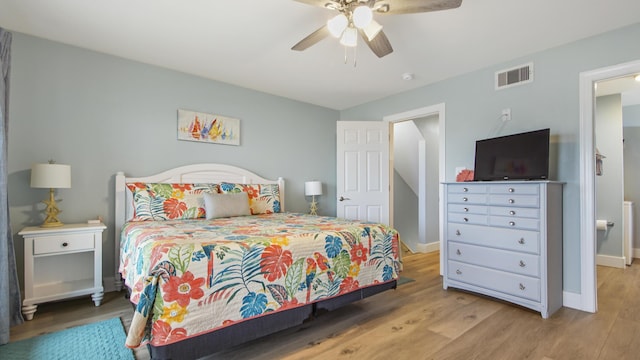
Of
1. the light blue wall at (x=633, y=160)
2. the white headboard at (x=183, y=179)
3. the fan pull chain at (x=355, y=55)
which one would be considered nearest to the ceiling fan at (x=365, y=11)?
the fan pull chain at (x=355, y=55)

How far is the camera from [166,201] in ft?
10.0

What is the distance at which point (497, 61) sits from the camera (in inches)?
126

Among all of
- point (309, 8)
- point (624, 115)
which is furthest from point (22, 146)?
point (624, 115)

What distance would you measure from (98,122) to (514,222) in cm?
408

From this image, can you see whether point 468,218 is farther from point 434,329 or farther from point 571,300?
point 434,329

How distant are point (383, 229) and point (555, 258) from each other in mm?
1538

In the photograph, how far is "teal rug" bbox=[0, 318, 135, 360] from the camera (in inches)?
A: 73.1

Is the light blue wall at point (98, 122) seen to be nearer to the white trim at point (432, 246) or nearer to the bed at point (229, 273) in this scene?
the bed at point (229, 273)

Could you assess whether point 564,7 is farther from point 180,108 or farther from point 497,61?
point 180,108

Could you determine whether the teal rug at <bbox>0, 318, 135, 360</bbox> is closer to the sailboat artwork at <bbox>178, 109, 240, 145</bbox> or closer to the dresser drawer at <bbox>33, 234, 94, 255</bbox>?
the dresser drawer at <bbox>33, 234, 94, 255</bbox>

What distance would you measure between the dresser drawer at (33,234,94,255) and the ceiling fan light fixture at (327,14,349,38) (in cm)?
263

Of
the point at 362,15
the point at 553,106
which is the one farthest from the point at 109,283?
the point at 553,106

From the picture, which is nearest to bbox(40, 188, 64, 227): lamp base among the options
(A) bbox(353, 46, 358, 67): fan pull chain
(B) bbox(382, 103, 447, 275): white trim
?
(A) bbox(353, 46, 358, 67): fan pull chain

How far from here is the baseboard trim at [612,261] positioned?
402 centimetres
